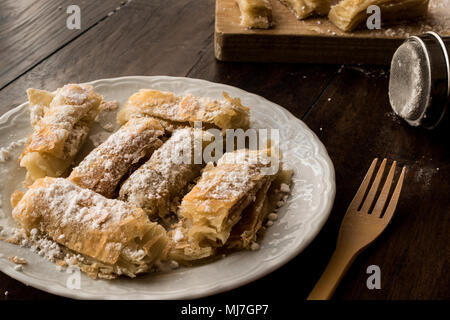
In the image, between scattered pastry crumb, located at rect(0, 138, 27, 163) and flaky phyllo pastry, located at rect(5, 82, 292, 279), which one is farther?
scattered pastry crumb, located at rect(0, 138, 27, 163)

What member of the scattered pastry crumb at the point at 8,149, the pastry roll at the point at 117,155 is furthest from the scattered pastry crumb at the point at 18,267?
the scattered pastry crumb at the point at 8,149

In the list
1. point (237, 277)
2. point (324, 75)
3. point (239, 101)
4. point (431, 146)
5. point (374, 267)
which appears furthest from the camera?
point (324, 75)

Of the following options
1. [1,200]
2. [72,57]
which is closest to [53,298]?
[1,200]

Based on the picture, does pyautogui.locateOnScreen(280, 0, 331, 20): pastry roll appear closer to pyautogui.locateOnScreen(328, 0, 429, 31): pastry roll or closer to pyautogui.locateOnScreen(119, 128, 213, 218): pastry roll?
pyautogui.locateOnScreen(328, 0, 429, 31): pastry roll

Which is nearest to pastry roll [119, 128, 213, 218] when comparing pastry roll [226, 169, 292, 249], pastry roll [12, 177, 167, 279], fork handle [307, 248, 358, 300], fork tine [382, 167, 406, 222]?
pastry roll [12, 177, 167, 279]
